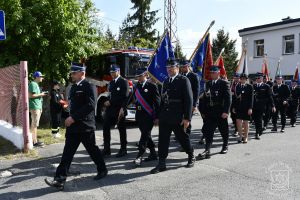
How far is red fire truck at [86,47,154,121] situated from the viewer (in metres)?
12.5

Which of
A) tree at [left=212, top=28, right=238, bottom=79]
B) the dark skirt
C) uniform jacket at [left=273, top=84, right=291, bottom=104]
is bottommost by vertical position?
the dark skirt

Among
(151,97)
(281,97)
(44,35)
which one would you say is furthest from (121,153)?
(281,97)

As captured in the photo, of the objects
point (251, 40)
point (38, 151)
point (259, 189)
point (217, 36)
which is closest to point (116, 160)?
point (38, 151)

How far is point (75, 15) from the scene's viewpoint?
12.7 meters

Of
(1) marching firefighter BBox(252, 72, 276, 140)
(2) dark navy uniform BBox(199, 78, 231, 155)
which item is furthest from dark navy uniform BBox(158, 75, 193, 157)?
(1) marching firefighter BBox(252, 72, 276, 140)

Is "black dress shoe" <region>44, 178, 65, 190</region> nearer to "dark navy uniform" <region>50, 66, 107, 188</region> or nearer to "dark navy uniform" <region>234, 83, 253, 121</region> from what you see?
"dark navy uniform" <region>50, 66, 107, 188</region>

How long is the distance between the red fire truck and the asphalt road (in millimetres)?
4389

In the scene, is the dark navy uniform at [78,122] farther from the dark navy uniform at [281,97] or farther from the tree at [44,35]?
the dark navy uniform at [281,97]

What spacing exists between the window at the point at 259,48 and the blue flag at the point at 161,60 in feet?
76.1

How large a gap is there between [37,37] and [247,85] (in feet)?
21.4

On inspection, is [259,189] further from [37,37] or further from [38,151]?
[37,37]

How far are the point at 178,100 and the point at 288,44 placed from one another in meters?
24.1

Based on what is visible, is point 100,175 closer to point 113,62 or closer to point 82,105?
point 82,105

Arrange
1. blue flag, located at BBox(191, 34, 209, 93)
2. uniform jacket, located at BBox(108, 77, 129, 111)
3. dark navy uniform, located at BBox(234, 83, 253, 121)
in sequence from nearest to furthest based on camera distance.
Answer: uniform jacket, located at BBox(108, 77, 129, 111) → blue flag, located at BBox(191, 34, 209, 93) → dark navy uniform, located at BBox(234, 83, 253, 121)
